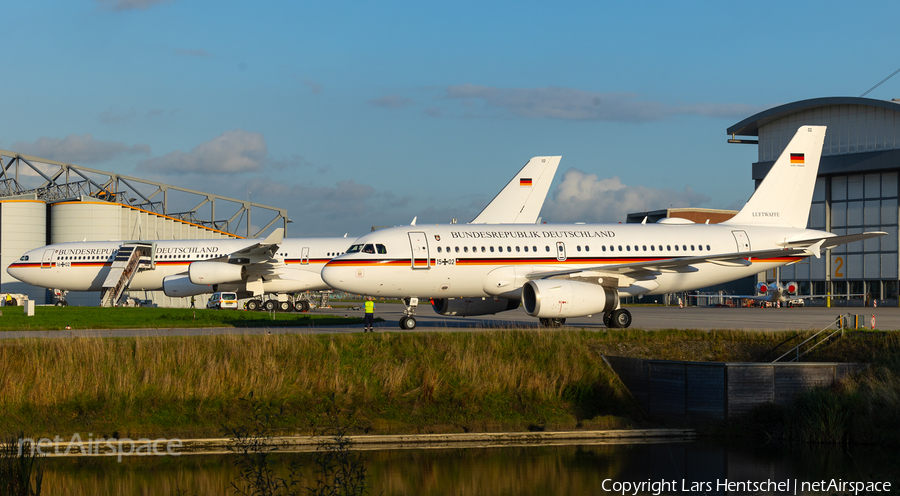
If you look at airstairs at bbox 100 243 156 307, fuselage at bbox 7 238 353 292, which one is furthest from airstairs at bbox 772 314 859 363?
airstairs at bbox 100 243 156 307

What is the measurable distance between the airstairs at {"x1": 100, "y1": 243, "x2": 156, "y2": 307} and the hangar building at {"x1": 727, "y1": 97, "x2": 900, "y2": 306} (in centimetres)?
5372

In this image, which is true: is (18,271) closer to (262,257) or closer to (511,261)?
(262,257)

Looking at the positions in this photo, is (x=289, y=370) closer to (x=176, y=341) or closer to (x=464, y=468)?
(x=176, y=341)

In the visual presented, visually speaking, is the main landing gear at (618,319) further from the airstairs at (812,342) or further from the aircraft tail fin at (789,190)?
the aircraft tail fin at (789,190)

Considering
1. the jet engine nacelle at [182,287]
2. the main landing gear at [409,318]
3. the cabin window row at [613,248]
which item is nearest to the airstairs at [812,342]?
the cabin window row at [613,248]

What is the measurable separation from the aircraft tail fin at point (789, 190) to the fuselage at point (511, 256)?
95.5 inches

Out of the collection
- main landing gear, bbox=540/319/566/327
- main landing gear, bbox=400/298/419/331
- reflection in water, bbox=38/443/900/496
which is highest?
main landing gear, bbox=400/298/419/331

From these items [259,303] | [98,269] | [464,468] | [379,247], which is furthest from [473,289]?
[98,269]

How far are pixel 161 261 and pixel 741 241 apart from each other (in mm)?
32168

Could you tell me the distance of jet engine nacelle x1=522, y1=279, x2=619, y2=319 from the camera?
24062mm

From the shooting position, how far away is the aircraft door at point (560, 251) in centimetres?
2731

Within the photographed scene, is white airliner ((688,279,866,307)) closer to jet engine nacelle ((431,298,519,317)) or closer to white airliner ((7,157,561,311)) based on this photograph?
white airliner ((7,157,561,311))

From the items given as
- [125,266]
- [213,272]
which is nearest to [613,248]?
[213,272]

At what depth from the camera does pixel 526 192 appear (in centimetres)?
4656
